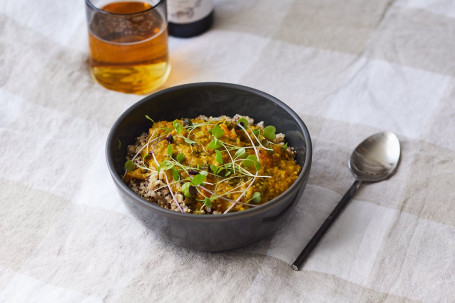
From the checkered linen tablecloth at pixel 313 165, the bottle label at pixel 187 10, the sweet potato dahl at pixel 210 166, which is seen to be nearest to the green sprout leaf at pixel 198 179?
the sweet potato dahl at pixel 210 166

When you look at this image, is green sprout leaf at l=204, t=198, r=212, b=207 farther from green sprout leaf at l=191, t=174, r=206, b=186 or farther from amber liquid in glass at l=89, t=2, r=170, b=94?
amber liquid in glass at l=89, t=2, r=170, b=94

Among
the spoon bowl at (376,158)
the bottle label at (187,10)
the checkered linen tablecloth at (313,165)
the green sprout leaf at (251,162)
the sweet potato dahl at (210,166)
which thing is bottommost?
the checkered linen tablecloth at (313,165)

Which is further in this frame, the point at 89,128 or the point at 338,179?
the point at 89,128

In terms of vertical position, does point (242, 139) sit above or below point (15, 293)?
above

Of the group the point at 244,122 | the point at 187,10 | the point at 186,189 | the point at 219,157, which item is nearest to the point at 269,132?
Result: the point at 244,122

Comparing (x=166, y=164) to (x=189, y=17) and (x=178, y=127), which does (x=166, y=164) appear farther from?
(x=189, y=17)

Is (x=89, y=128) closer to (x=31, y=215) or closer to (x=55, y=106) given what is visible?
(x=55, y=106)

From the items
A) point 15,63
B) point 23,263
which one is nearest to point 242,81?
point 15,63

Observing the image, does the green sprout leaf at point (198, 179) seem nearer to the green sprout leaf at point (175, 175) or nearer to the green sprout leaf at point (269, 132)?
the green sprout leaf at point (175, 175)
